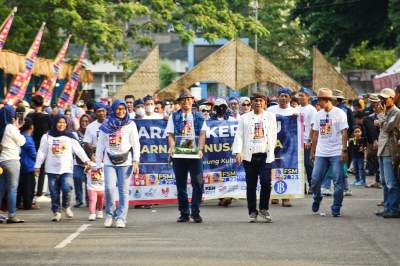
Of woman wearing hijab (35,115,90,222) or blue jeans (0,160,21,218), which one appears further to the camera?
woman wearing hijab (35,115,90,222)

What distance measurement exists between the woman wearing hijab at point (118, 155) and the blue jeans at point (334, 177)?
2904 millimetres

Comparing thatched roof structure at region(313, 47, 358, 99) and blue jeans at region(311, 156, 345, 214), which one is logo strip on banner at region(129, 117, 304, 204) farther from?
thatched roof structure at region(313, 47, 358, 99)

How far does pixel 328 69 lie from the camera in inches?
1187

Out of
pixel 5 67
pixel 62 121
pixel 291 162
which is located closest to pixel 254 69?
pixel 5 67

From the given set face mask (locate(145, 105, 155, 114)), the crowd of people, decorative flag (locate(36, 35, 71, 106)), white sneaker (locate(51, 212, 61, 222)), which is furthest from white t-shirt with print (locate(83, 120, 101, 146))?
decorative flag (locate(36, 35, 71, 106))

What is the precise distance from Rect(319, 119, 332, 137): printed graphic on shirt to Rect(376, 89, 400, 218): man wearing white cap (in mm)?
774

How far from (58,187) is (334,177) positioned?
4057 mm

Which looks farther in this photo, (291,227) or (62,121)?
(62,121)

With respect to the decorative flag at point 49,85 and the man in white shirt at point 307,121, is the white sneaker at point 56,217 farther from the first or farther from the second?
the decorative flag at point 49,85

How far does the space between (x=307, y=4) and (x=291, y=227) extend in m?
27.6

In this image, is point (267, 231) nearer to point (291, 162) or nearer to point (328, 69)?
point (291, 162)

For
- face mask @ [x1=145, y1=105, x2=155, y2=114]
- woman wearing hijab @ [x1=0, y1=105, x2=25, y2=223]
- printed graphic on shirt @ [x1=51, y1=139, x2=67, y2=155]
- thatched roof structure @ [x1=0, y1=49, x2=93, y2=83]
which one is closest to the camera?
woman wearing hijab @ [x1=0, y1=105, x2=25, y2=223]

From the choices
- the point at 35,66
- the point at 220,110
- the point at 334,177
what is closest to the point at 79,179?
the point at 220,110

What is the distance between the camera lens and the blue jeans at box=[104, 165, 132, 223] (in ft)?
50.8
